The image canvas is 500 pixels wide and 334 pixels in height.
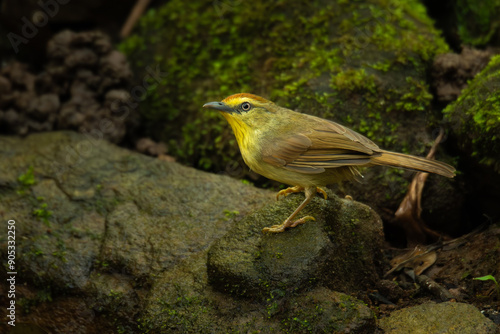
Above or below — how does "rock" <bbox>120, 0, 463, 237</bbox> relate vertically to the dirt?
above

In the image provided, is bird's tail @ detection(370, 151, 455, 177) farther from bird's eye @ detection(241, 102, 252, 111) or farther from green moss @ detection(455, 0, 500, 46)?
green moss @ detection(455, 0, 500, 46)

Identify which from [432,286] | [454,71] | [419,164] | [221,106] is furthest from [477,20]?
[221,106]

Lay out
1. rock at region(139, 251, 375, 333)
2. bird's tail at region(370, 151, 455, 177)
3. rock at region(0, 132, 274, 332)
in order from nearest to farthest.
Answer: rock at region(139, 251, 375, 333) → bird's tail at region(370, 151, 455, 177) → rock at region(0, 132, 274, 332)

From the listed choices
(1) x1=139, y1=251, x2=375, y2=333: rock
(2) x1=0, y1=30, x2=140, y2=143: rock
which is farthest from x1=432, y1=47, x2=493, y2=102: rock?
(2) x1=0, y1=30, x2=140, y2=143: rock

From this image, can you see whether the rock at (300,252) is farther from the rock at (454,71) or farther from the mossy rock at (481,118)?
the rock at (454,71)

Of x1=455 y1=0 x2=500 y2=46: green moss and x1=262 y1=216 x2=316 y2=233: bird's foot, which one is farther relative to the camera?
x1=455 y1=0 x2=500 y2=46: green moss

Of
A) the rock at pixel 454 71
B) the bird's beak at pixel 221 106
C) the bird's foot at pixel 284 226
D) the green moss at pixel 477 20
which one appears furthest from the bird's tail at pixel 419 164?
the green moss at pixel 477 20

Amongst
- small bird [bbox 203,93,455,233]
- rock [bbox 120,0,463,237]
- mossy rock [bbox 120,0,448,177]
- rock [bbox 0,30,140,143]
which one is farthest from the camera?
rock [bbox 0,30,140,143]

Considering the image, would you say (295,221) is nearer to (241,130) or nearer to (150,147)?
(241,130)

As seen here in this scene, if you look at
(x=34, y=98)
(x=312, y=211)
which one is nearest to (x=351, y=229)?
(x=312, y=211)
